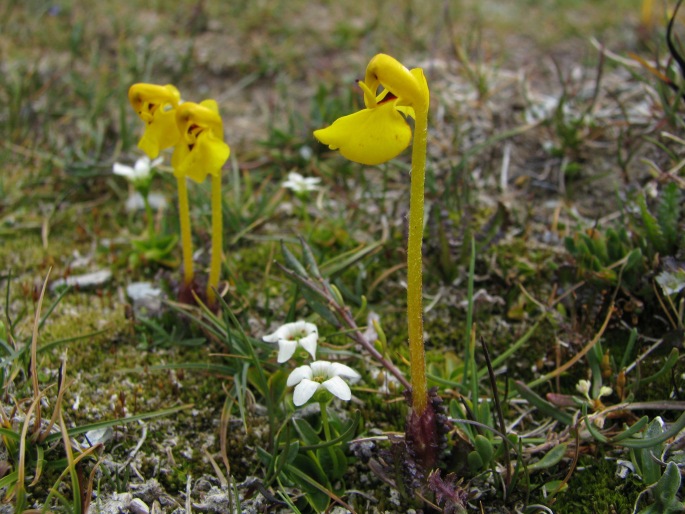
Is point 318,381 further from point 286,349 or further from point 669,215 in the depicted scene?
point 669,215

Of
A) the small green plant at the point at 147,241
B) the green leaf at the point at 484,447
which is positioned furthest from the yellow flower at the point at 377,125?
the small green plant at the point at 147,241

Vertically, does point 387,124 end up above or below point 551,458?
above

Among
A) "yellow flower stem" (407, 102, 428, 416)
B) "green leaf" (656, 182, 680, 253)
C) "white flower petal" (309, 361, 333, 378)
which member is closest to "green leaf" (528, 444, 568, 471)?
"yellow flower stem" (407, 102, 428, 416)

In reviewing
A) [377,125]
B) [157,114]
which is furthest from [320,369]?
[157,114]

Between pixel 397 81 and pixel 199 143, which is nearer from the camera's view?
pixel 397 81

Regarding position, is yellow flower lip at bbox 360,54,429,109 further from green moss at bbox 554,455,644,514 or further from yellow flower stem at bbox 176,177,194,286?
green moss at bbox 554,455,644,514

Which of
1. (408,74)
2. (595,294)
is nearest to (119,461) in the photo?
(408,74)
